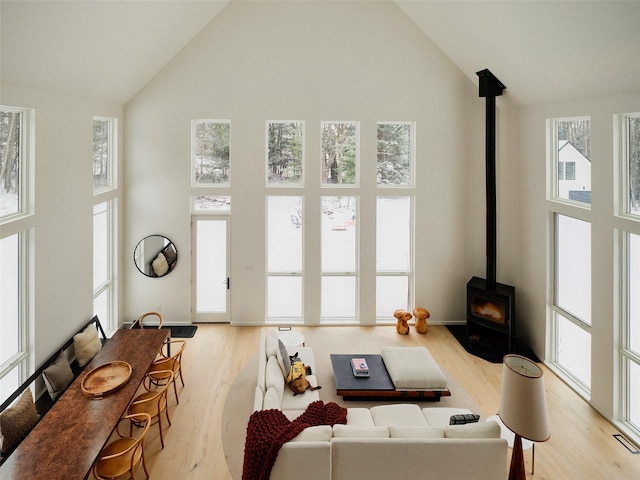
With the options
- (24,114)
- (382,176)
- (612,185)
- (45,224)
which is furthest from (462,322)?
(24,114)

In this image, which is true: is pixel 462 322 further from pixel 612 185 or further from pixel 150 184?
pixel 150 184

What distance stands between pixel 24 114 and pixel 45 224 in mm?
1224

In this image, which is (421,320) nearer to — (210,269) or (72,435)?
(210,269)

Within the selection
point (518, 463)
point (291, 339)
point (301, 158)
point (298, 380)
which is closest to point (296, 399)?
point (298, 380)

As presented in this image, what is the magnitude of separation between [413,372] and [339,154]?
413cm

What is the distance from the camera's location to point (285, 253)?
8500mm

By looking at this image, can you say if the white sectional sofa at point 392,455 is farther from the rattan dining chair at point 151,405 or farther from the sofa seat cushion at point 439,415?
the rattan dining chair at point 151,405

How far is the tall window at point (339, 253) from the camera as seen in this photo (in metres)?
8.43

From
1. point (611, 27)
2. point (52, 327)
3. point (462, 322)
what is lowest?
point (462, 322)

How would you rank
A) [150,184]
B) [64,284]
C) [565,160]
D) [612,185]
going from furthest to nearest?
1. [150,184]
2. [565,160]
3. [64,284]
4. [612,185]

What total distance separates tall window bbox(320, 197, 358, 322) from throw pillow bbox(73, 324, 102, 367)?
12.4 ft

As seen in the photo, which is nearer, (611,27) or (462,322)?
(611,27)

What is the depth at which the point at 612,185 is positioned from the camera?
5398mm

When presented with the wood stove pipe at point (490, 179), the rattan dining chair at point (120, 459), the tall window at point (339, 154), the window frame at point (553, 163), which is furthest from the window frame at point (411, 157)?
the rattan dining chair at point (120, 459)
